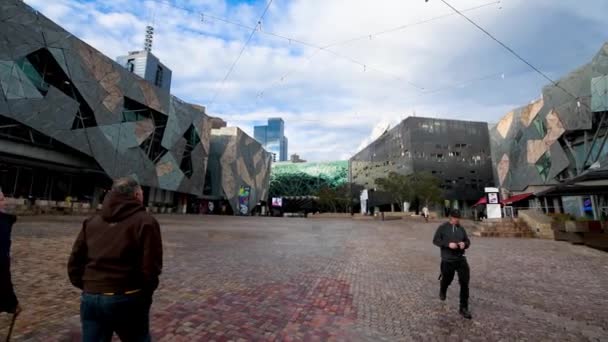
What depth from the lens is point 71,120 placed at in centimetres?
2617

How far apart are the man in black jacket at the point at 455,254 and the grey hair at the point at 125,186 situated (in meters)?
4.64

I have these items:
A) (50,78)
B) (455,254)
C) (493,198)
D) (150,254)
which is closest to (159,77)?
(50,78)

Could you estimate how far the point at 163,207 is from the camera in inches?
1646

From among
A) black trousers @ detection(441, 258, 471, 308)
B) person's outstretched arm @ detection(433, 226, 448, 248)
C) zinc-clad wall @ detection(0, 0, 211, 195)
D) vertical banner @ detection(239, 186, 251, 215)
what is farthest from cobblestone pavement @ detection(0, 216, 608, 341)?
vertical banner @ detection(239, 186, 251, 215)

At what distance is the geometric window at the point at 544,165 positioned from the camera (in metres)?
31.2

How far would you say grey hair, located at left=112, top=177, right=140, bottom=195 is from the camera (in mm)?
2168

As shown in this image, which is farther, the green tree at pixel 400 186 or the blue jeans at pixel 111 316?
the green tree at pixel 400 186

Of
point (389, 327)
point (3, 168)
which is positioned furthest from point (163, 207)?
point (389, 327)

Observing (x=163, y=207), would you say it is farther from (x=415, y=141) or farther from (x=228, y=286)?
(x=415, y=141)

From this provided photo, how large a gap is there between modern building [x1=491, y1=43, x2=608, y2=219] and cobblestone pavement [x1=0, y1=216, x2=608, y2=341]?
42.8ft

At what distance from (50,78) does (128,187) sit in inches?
1301

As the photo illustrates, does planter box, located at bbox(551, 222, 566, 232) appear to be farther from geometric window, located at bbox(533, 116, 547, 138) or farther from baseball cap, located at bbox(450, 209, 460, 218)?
geometric window, located at bbox(533, 116, 547, 138)

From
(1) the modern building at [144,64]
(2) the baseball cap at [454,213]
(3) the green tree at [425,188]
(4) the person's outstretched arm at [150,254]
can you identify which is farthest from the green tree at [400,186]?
(1) the modern building at [144,64]

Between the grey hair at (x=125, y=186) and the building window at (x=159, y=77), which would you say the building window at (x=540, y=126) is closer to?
the grey hair at (x=125, y=186)
